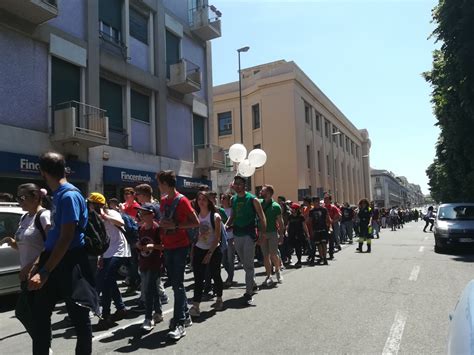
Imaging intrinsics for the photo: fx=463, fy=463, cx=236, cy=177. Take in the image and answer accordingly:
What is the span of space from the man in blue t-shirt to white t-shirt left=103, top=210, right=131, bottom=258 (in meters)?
2.53

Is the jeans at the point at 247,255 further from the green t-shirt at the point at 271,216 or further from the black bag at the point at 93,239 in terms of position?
the black bag at the point at 93,239

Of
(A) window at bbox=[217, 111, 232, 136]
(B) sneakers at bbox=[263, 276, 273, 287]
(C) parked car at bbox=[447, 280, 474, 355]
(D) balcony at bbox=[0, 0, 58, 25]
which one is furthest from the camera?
(A) window at bbox=[217, 111, 232, 136]

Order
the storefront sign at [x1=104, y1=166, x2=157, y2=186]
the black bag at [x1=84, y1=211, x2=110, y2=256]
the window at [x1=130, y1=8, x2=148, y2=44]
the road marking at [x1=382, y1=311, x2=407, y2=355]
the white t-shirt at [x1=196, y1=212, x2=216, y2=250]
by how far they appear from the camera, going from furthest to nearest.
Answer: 1. the window at [x1=130, y1=8, x2=148, y2=44]
2. the storefront sign at [x1=104, y1=166, x2=157, y2=186]
3. the white t-shirt at [x1=196, y1=212, x2=216, y2=250]
4. the road marking at [x1=382, y1=311, x2=407, y2=355]
5. the black bag at [x1=84, y1=211, x2=110, y2=256]

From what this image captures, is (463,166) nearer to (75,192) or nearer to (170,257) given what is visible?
(170,257)

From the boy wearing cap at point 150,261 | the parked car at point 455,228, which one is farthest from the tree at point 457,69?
the boy wearing cap at point 150,261

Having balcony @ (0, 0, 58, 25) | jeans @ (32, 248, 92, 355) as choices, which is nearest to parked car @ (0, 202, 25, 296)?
jeans @ (32, 248, 92, 355)

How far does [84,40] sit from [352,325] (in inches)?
541

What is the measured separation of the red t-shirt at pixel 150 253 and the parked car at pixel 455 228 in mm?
Result: 11371

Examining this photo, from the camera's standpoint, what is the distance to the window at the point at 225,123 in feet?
135

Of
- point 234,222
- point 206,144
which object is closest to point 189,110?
point 206,144

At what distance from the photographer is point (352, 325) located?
5.80m

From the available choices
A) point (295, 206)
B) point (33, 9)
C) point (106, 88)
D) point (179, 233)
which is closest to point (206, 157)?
point (106, 88)

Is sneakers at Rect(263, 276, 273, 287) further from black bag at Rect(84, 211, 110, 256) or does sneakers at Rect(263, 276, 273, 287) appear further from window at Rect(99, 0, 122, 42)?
window at Rect(99, 0, 122, 42)

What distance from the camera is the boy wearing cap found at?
18.6 ft
